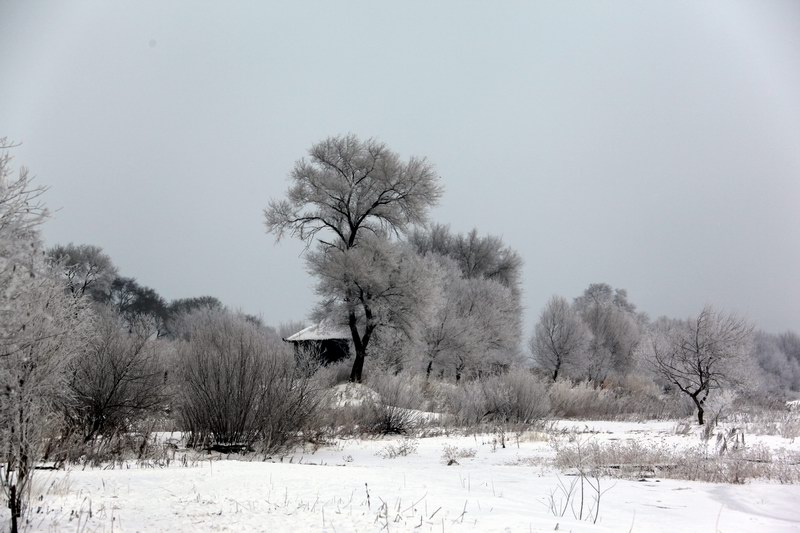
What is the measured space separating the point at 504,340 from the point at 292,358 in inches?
1127

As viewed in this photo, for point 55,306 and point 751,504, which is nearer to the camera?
point 55,306

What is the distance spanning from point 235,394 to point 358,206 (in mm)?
17671

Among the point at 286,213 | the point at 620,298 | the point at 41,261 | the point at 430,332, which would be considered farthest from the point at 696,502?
the point at 620,298

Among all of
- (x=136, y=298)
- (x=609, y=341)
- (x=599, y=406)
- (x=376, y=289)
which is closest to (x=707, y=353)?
(x=599, y=406)

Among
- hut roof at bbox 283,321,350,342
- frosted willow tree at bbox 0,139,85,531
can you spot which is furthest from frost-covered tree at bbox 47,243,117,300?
frosted willow tree at bbox 0,139,85,531

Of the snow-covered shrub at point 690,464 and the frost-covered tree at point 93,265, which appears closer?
the snow-covered shrub at point 690,464

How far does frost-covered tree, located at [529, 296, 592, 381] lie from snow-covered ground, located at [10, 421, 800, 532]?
31.6m

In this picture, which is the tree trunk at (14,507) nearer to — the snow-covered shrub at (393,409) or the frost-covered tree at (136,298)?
the snow-covered shrub at (393,409)

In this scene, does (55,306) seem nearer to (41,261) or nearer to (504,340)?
(41,261)

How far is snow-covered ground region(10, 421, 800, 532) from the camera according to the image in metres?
3.83

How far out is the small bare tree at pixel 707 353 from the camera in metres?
19.5

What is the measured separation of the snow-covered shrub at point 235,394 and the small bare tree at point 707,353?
15.2 metres

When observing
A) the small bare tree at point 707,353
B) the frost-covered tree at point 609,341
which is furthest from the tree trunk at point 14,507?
the frost-covered tree at point 609,341

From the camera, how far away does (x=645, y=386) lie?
38312 mm
